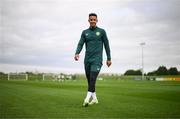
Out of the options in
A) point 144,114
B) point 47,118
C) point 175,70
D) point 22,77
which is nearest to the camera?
point 47,118

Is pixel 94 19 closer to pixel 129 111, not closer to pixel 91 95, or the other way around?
pixel 91 95

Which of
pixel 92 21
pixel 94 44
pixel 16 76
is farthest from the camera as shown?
pixel 16 76

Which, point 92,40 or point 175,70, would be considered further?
point 175,70

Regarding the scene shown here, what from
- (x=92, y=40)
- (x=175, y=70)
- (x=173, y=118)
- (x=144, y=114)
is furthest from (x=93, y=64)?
(x=175, y=70)

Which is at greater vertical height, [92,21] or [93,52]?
[92,21]

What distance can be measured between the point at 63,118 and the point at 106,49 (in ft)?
10.2

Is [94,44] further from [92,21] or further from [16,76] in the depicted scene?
[16,76]

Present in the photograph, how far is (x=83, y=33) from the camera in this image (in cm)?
777

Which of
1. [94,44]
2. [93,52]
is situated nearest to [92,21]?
[94,44]

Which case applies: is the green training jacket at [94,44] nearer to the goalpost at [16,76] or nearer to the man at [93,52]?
the man at [93,52]

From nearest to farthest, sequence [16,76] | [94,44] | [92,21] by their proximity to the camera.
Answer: [92,21], [94,44], [16,76]

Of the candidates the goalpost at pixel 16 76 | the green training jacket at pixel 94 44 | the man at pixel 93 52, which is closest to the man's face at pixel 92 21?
the man at pixel 93 52

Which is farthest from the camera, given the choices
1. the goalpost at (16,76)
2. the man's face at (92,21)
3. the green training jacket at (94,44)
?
the goalpost at (16,76)

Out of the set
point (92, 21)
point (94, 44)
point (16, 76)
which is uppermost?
point (92, 21)
